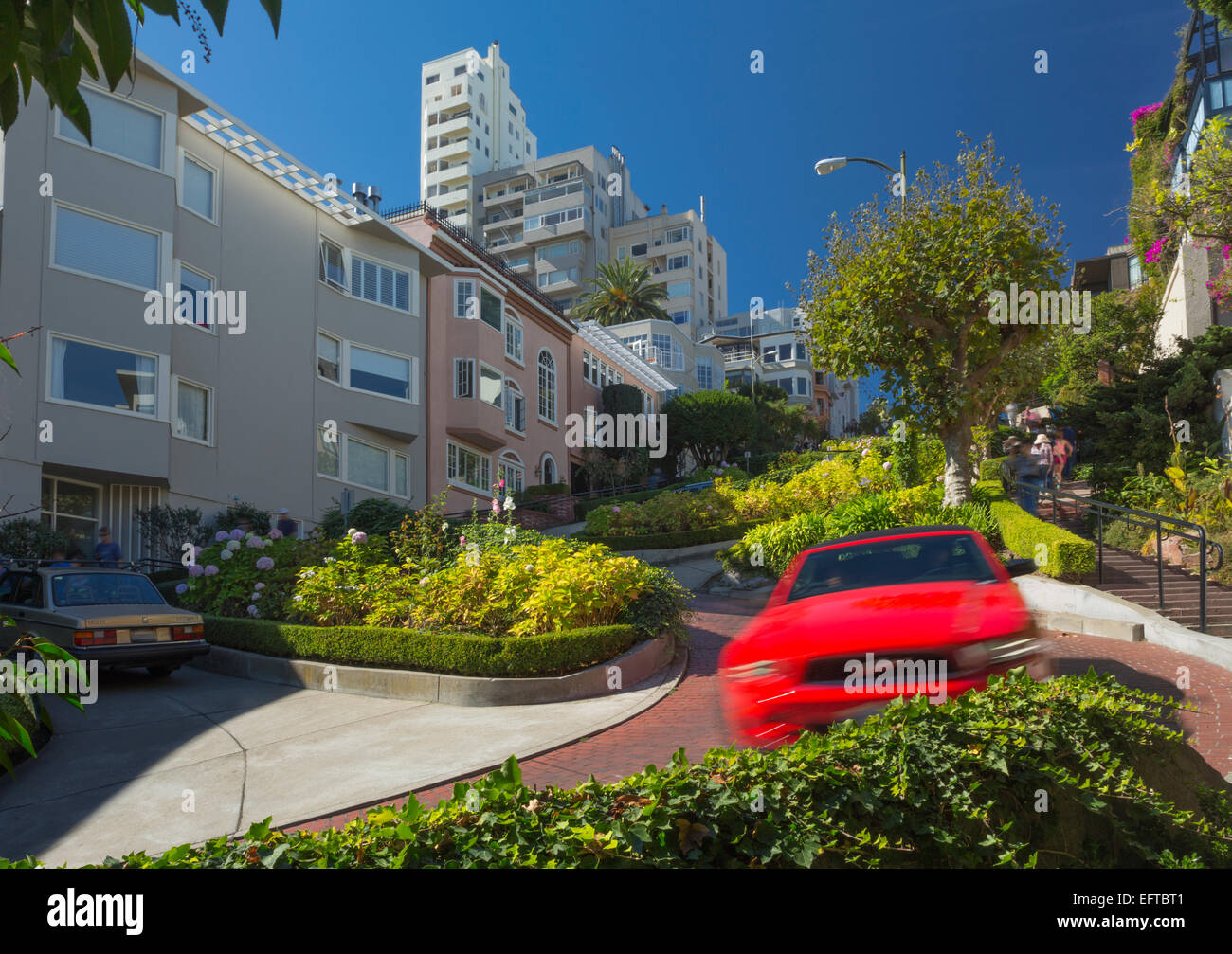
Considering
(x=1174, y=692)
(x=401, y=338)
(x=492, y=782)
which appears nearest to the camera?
(x=492, y=782)

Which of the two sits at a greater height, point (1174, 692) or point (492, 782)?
point (492, 782)

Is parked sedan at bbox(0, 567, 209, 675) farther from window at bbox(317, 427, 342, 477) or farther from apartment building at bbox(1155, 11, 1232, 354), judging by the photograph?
apartment building at bbox(1155, 11, 1232, 354)

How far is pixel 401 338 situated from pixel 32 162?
11395 mm

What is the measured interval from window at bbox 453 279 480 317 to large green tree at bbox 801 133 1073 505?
15.5m

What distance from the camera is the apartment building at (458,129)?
92.1 metres

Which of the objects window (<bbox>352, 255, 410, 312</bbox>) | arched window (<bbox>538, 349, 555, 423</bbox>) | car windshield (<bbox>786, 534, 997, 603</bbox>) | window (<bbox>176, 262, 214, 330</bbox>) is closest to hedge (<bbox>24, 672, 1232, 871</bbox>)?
car windshield (<bbox>786, 534, 997, 603</bbox>)

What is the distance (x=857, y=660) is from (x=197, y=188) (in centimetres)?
2194

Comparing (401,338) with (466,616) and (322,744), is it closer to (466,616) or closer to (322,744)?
(466,616)

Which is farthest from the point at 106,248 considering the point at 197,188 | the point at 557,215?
the point at 557,215

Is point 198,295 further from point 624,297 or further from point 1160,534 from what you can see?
point 624,297

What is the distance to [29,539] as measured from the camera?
57.0ft
